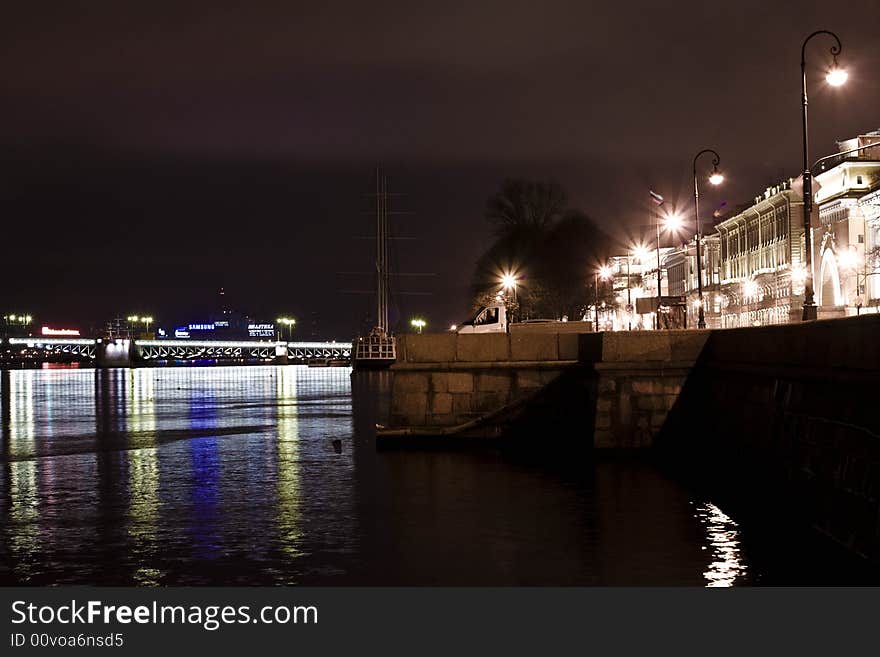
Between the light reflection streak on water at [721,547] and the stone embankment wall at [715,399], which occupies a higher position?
the stone embankment wall at [715,399]

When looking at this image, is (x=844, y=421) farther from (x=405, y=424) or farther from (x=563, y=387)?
(x=405, y=424)

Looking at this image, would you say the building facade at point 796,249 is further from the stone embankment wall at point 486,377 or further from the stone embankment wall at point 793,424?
the stone embankment wall at point 793,424

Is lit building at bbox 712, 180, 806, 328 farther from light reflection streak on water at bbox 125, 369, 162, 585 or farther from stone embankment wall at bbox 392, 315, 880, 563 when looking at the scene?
stone embankment wall at bbox 392, 315, 880, 563

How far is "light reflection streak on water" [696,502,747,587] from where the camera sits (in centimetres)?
1814

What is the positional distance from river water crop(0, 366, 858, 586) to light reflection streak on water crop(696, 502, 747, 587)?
0.04m

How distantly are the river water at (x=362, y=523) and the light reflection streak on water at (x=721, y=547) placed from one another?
38mm

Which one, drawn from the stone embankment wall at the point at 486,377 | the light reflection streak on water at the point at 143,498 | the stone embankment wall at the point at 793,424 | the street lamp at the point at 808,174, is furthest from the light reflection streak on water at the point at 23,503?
the street lamp at the point at 808,174

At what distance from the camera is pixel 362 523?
78.4 ft

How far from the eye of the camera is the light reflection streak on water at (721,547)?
18.1 meters

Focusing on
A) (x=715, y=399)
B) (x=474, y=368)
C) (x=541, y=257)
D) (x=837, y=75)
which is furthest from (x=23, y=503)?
(x=541, y=257)

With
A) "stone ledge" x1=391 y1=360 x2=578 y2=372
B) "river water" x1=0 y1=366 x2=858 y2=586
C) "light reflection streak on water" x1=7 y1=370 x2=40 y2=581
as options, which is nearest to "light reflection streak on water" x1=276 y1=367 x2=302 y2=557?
"river water" x1=0 y1=366 x2=858 y2=586

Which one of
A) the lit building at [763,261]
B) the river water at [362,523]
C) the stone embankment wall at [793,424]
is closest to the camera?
the stone embankment wall at [793,424]

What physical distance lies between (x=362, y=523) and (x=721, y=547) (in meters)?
7.05
